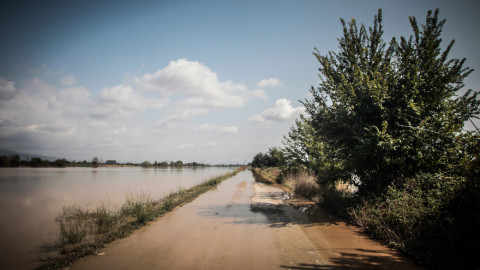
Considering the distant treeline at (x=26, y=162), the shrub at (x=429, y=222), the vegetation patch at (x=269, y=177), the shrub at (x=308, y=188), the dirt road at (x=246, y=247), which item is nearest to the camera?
the shrub at (x=429, y=222)

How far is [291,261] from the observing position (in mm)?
5066

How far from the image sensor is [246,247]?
238 inches

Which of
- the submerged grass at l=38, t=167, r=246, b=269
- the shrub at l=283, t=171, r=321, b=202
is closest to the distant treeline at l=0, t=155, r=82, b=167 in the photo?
the submerged grass at l=38, t=167, r=246, b=269

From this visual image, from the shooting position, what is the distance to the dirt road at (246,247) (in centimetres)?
491

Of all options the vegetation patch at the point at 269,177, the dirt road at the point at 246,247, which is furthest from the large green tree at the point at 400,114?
the vegetation patch at the point at 269,177

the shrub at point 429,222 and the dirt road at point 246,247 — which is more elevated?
the shrub at point 429,222

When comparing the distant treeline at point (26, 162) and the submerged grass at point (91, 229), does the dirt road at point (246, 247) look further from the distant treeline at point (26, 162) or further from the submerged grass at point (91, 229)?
the distant treeline at point (26, 162)

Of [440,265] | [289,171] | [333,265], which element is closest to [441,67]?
[440,265]

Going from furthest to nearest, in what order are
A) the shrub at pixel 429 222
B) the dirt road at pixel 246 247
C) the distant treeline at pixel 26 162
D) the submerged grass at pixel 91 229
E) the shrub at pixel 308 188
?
the distant treeline at pixel 26 162
the shrub at pixel 308 188
the submerged grass at pixel 91 229
the dirt road at pixel 246 247
the shrub at pixel 429 222

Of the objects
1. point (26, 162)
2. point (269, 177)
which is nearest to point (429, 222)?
point (269, 177)

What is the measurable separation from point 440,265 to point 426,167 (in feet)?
13.1

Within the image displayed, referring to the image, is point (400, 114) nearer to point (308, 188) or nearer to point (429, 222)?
point (429, 222)

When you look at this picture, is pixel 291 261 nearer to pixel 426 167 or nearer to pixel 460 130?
pixel 426 167

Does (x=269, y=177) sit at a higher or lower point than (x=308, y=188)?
lower
